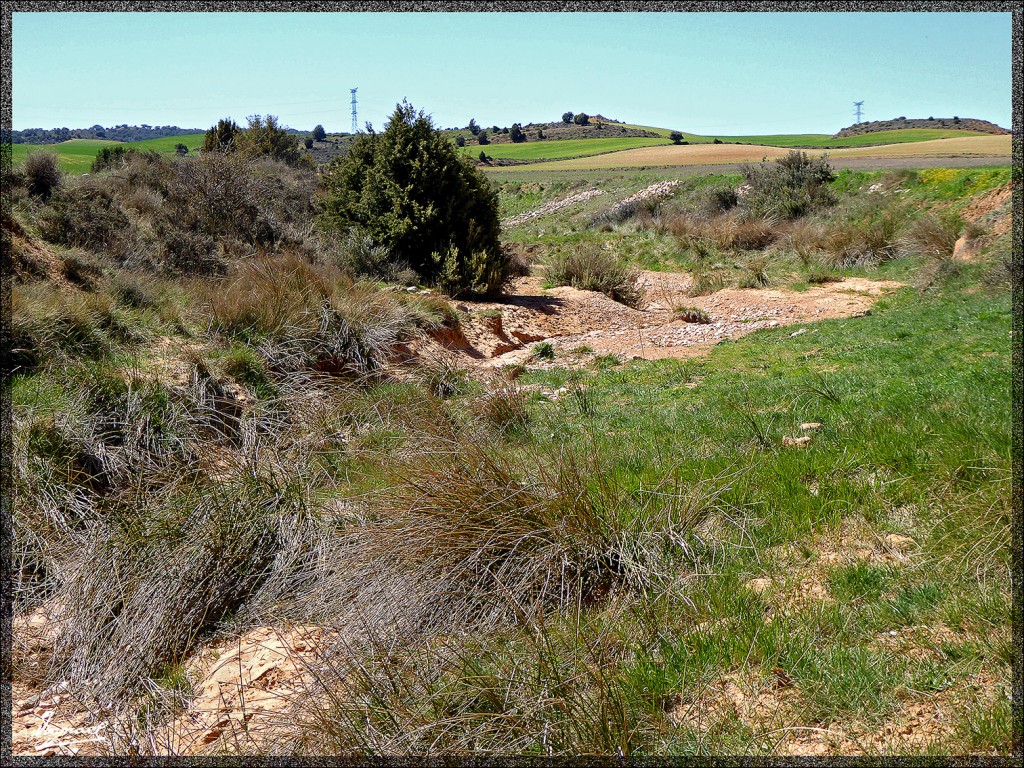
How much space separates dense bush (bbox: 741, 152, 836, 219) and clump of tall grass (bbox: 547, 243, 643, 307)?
34.8 feet

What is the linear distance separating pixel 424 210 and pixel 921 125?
246 feet

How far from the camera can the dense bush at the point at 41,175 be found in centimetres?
1473

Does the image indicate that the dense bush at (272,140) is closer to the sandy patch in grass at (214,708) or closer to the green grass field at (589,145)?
the sandy patch in grass at (214,708)


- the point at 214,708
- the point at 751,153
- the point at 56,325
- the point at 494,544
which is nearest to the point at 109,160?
the point at 56,325

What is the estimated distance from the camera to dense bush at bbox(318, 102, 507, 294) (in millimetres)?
15234

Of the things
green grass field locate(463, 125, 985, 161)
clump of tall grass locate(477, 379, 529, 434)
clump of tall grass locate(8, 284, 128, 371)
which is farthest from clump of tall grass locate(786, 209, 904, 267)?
green grass field locate(463, 125, 985, 161)

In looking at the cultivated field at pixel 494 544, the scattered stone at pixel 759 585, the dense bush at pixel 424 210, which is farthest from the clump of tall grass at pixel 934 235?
the scattered stone at pixel 759 585

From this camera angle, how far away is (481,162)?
221 feet

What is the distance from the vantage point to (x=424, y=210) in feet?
50.3

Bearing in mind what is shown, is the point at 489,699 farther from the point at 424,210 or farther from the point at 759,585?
the point at 424,210

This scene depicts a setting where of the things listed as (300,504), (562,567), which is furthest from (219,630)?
(562,567)

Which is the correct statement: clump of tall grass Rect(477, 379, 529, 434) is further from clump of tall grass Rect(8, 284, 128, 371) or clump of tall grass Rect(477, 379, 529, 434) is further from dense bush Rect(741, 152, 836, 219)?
dense bush Rect(741, 152, 836, 219)

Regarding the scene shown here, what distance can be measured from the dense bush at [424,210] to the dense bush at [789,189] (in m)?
14.8

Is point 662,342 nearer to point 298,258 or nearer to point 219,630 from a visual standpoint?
point 298,258
